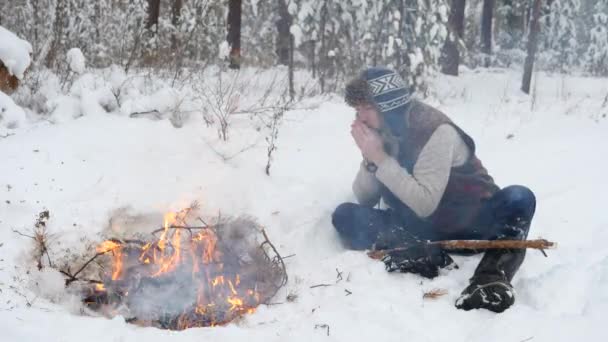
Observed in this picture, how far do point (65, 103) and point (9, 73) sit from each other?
2.69 feet

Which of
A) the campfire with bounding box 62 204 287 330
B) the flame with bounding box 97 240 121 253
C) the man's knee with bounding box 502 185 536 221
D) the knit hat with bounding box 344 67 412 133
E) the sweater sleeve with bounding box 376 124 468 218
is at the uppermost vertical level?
the knit hat with bounding box 344 67 412 133

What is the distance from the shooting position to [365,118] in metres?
3.71

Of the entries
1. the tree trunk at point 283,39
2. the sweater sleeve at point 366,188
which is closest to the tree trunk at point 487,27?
the tree trunk at point 283,39

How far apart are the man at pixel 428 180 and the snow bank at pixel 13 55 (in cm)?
348

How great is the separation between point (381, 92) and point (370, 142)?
1.08 feet

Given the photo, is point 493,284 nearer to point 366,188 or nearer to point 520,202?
point 520,202

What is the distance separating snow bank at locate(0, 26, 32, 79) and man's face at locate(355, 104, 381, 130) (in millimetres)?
3518

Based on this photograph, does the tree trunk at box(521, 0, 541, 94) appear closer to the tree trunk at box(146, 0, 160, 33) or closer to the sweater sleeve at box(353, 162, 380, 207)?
the tree trunk at box(146, 0, 160, 33)

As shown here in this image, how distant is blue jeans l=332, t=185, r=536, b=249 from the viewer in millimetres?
3500

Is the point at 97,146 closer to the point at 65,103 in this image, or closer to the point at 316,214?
the point at 65,103

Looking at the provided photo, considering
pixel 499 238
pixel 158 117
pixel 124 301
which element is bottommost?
pixel 124 301

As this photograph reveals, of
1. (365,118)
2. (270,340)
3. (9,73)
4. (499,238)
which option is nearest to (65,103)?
Answer: (9,73)

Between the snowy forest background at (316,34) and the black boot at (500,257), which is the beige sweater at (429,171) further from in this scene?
the snowy forest background at (316,34)

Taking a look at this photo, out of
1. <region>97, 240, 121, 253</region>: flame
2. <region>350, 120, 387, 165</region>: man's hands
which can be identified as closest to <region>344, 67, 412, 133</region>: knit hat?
<region>350, 120, 387, 165</region>: man's hands
